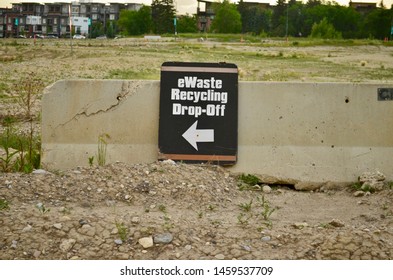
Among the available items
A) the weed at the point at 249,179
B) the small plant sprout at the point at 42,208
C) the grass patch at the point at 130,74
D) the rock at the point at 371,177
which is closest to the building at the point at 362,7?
the grass patch at the point at 130,74

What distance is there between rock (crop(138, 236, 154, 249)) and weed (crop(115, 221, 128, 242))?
12cm

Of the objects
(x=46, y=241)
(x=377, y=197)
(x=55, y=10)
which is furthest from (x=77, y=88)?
(x=55, y=10)

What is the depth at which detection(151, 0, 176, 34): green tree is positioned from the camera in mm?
127625

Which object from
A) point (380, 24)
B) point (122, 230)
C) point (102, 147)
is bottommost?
point (122, 230)

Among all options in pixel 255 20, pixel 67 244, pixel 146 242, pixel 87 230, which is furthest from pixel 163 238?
pixel 255 20

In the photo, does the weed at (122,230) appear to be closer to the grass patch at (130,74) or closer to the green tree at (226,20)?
the grass patch at (130,74)

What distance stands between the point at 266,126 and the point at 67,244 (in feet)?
9.87

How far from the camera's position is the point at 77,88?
24.0 feet

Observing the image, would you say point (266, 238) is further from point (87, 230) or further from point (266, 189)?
point (266, 189)

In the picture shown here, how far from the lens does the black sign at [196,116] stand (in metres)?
7.18

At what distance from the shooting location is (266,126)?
7289mm

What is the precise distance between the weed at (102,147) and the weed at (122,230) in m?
1.98

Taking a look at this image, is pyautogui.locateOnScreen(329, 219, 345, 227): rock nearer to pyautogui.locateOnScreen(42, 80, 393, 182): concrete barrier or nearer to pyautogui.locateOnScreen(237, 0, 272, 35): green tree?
pyautogui.locateOnScreen(42, 80, 393, 182): concrete barrier

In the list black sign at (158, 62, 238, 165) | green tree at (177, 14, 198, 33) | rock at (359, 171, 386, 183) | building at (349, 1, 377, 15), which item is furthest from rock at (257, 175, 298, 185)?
building at (349, 1, 377, 15)
